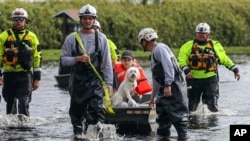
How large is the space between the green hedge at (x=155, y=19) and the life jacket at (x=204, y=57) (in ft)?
107

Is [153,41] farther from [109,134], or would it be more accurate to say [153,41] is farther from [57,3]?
[57,3]

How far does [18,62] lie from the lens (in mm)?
15797

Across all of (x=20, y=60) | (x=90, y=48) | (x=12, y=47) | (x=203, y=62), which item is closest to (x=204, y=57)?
(x=203, y=62)

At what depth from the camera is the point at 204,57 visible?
680 inches

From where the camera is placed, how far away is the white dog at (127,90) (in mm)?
15406

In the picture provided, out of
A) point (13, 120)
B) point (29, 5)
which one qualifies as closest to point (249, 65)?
point (29, 5)

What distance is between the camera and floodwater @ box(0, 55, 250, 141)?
1455 centimetres

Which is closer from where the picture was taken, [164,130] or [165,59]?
[165,59]

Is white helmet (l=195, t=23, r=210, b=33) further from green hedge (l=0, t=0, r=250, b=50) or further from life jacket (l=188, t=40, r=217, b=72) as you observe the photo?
green hedge (l=0, t=0, r=250, b=50)

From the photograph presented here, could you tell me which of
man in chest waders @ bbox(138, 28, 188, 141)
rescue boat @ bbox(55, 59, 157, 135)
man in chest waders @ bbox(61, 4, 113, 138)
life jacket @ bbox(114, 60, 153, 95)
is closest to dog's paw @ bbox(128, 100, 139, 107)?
rescue boat @ bbox(55, 59, 157, 135)

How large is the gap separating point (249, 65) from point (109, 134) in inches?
982

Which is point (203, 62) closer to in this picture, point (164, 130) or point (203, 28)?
point (203, 28)

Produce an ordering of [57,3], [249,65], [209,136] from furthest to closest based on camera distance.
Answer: [57,3] < [249,65] < [209,136]

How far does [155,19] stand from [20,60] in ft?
135
